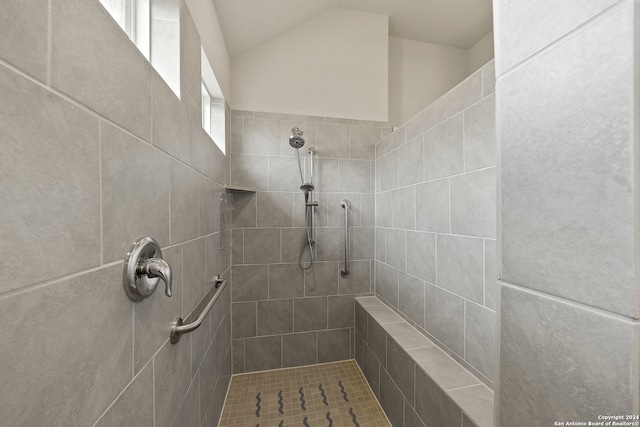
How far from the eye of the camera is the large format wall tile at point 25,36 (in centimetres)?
31

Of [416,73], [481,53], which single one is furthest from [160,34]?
[481,53]

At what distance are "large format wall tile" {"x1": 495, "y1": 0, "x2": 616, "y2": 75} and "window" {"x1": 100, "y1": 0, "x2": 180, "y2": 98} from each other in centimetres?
96

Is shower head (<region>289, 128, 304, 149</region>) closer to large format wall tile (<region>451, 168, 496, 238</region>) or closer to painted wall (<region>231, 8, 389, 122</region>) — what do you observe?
painted wall (<region>231, 8, 389, 122</region>)

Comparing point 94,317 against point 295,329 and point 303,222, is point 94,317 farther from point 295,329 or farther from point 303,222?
point 295,329

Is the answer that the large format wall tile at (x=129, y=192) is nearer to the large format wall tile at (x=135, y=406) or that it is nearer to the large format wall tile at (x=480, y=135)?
the large format wall tile at (x=135, y=406)

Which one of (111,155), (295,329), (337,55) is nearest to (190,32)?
(111,155)

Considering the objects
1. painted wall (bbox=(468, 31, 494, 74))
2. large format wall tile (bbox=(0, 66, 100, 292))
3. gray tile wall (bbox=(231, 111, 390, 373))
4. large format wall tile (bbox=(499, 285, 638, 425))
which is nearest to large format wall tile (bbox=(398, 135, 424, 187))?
gray tile wall (bbox=(231, 111, 390, 373))

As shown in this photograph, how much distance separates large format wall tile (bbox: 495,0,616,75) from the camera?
319 millimetres

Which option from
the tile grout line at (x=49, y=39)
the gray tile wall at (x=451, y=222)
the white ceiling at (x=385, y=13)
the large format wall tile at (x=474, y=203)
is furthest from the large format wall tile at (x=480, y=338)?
the white ceiling at (x=385, y=13)

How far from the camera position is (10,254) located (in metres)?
0.31

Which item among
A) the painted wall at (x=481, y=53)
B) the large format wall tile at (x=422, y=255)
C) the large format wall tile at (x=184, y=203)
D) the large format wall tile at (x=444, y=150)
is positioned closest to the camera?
the large format wall tile at (x=184, y=203)

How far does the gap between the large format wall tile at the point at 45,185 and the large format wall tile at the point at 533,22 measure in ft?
2.37

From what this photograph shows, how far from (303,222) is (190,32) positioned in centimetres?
133

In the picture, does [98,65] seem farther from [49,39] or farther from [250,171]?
[250,171]
